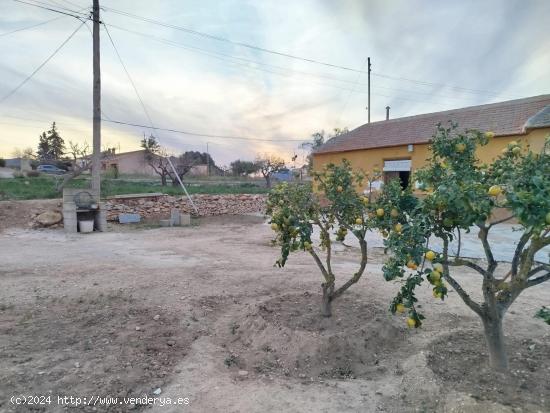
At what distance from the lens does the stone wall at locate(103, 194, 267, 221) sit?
13.2m

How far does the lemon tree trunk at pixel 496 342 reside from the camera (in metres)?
2.53

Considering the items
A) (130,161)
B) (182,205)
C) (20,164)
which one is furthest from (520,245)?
(130,161)

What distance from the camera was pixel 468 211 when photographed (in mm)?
1933

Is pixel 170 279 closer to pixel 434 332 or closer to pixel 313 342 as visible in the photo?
pixel 313 342

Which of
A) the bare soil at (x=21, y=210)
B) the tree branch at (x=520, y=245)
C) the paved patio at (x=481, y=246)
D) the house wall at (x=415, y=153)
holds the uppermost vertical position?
the house wall at (x=415, y=153)

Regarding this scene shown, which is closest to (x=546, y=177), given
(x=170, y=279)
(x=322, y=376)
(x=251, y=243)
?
(x=322, y=376)

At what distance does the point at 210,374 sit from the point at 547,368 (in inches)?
101

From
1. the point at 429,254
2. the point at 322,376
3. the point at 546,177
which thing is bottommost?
the point at 322,376

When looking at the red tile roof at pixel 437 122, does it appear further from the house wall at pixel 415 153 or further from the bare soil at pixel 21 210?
the bare soil at pixel 21 210

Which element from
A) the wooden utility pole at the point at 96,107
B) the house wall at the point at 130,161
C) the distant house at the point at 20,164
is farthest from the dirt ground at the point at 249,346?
the house wall at the point at 130,161

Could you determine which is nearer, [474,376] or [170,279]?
[474,376]

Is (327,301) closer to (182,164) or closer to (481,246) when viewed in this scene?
(481,246)

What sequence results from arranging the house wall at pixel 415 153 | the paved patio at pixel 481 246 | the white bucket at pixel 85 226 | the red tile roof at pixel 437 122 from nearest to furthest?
the paved patio at pixel 481 246, the white bucket at pixel 85 226, the house wall at pixel 415 153, the red tile roof at pixel 437 122

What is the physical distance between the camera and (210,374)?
2789 mm
